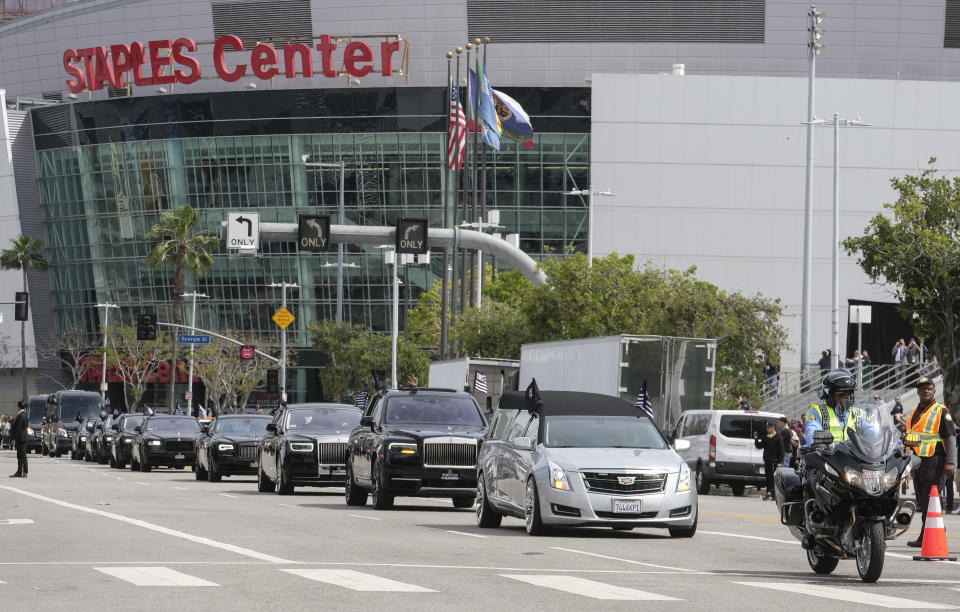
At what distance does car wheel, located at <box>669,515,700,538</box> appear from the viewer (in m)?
18.7

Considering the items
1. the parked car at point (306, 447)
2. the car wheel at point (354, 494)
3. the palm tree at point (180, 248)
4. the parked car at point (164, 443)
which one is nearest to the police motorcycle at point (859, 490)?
the car wheel at point (354, 494)

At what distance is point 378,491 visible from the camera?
963 inches

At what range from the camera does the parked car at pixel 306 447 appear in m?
28.5

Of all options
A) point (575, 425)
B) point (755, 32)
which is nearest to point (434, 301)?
point (755, 32)

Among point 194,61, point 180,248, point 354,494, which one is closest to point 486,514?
point 354,494

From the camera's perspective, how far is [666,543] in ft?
59.6

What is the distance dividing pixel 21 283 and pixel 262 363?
2416 centimetres

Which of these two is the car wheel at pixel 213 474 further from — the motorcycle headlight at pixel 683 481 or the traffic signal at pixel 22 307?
the traffic signal at pixel 22 307

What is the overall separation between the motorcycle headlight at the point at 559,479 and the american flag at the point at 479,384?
29770 mm

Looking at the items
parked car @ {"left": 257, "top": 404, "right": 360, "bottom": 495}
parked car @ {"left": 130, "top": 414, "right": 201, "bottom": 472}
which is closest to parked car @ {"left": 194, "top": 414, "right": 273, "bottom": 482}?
parked car @ {"left": 257, "top": 404, "right": 360, "bottom": 495}

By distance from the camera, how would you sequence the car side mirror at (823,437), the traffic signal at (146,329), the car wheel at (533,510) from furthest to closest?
the traffic signal at (146,329) → the car wheel at (533,510) → the car side mirror at (823,437)

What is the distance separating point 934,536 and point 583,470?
4.07 metres

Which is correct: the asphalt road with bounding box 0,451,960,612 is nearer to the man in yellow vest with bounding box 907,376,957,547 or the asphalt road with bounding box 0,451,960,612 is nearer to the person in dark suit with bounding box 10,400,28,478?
the man in yellow vest with bounding box 907,376,957,547

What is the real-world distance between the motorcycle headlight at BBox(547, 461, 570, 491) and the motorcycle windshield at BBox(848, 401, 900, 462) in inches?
200
